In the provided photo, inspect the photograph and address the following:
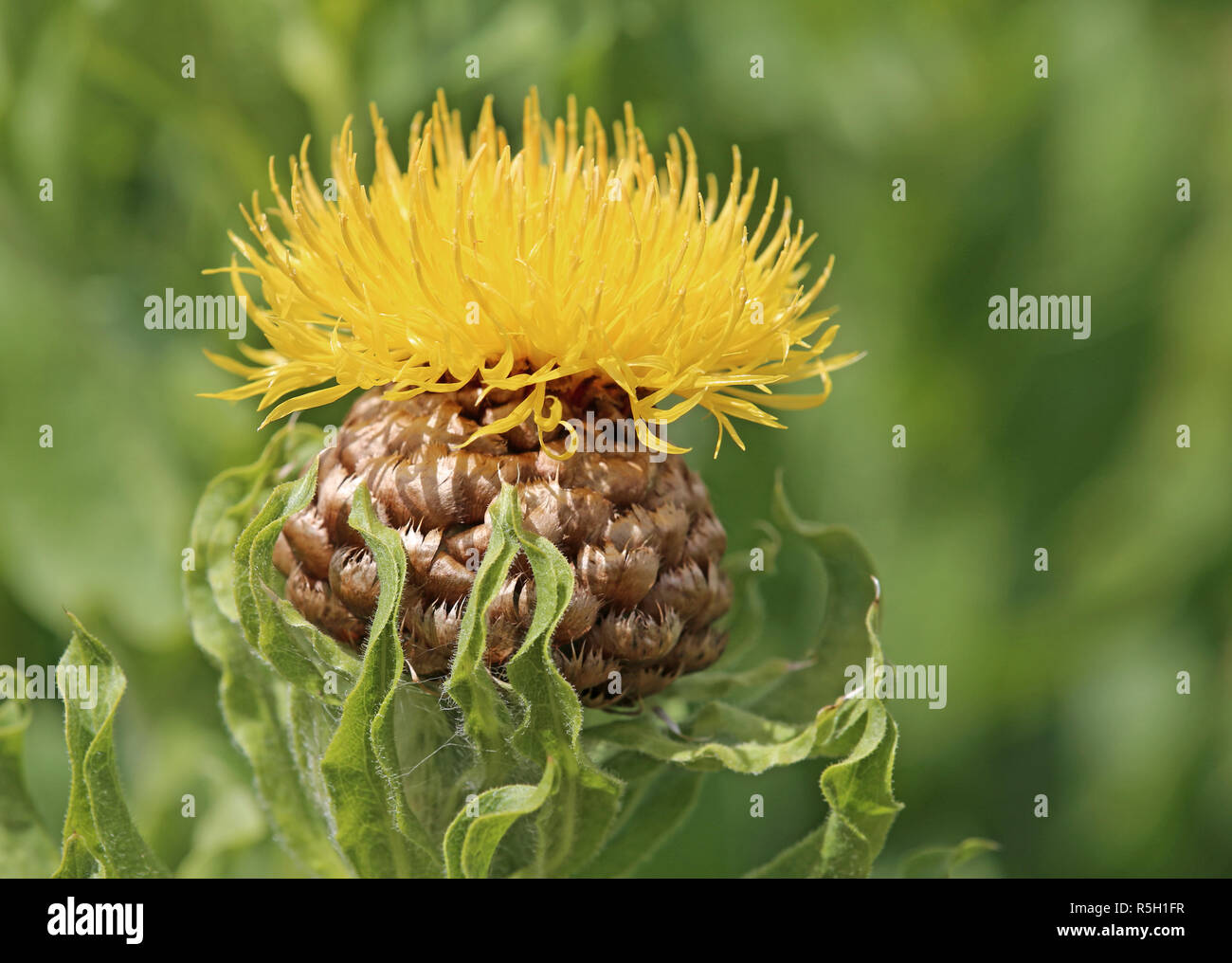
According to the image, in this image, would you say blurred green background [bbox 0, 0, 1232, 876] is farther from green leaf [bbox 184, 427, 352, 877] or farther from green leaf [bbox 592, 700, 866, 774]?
green leaf [bbox 592, 700, 866, 774]

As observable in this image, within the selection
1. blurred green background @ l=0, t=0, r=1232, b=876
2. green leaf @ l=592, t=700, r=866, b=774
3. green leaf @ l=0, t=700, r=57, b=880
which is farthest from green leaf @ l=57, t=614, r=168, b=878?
blurred green background @ l=0, t=0, r=1232, b=876

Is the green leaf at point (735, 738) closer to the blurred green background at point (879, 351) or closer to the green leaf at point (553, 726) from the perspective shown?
the green leaf at point (553, 726)

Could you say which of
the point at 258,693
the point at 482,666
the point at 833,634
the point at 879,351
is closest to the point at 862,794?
the point at 833,634

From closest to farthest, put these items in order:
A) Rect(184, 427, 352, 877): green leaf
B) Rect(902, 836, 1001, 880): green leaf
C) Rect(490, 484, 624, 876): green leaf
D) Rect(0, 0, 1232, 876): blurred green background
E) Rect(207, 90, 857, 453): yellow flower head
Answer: Rect(490, 484, 624, 876): green leaf
Rect(207, 90, 857, 453): yellow flower head
Rect(184, 427, 352, 877): green leaf
Rect(902, 836, 1001, 880): green leaf
Rect(0, 0, 1232, 876): blurred green background

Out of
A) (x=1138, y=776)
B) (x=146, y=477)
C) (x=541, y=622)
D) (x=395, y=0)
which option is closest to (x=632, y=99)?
(x=395, y=0)

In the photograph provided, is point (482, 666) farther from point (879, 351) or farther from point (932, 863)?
point (879, 351)
